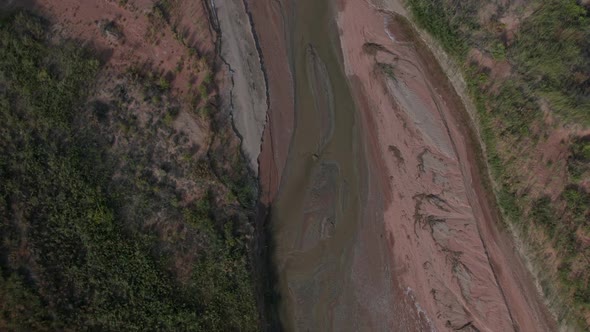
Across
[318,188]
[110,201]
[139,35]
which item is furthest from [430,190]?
[139,35]

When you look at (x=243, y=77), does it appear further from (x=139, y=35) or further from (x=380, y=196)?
(x=380, y=196)

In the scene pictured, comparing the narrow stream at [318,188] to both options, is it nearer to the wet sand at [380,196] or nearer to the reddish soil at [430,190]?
the wet sand at [380,196]

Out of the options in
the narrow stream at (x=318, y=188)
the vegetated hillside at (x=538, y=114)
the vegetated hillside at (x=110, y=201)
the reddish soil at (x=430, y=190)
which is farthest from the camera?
the narrow stream at (x=318, y=188)

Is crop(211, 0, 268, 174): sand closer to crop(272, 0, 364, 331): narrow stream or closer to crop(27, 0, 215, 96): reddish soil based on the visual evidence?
crop(27, 0, 215, 96): reddish soil

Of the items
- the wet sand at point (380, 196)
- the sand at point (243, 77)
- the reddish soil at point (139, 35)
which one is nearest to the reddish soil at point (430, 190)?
the wet sand at point (380, 196)

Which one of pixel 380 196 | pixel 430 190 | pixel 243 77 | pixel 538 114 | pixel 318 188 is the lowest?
pixel 318 188

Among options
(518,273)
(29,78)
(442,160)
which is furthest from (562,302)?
(29,78)
